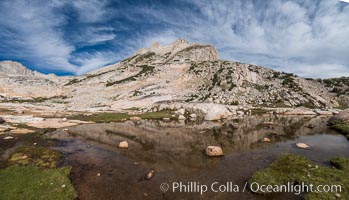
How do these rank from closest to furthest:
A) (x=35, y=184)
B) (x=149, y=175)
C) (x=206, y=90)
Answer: (x=35, y=184) < (x=149, y=175) < (x=206, y=90)

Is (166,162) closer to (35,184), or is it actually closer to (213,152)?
(213,152)

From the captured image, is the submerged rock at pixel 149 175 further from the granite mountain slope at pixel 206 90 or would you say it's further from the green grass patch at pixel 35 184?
the granite mountain slope at pixel 206 90

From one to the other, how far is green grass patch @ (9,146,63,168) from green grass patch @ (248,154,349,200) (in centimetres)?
2304

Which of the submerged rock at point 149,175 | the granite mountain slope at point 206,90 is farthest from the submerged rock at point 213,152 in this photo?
the granite mountain slope at point 206,90

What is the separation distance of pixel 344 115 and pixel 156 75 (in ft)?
502

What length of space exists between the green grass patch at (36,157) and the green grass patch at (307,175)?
23.0 meters

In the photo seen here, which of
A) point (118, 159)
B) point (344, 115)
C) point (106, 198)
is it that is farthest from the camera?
point (344, 115)

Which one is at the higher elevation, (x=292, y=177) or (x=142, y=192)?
(x=292, y=177)

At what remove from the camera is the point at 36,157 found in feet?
79.7

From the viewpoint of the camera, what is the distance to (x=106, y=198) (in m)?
15.5

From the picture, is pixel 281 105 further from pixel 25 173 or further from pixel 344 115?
pixel 25 173

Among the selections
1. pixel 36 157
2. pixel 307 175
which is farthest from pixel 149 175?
pixel 36 157

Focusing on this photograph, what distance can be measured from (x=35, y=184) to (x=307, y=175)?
2469 centimetres

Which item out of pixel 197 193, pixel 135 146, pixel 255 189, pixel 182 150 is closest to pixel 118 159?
pixel 135 146
